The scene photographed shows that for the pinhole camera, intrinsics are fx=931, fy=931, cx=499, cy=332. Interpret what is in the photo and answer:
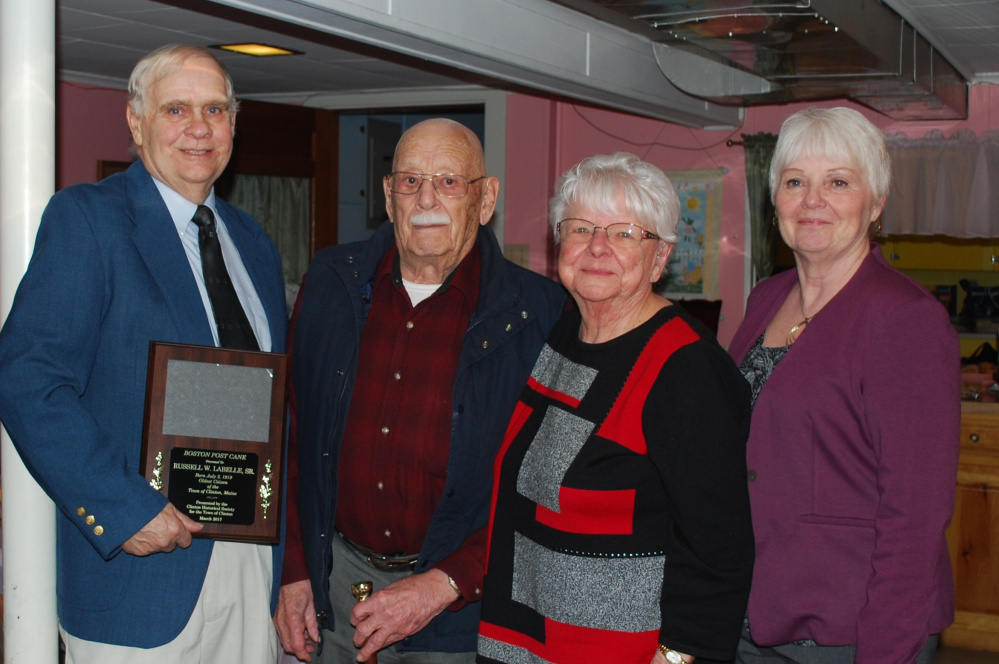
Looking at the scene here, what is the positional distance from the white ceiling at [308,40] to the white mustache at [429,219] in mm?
1131

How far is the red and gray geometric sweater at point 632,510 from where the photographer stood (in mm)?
1656

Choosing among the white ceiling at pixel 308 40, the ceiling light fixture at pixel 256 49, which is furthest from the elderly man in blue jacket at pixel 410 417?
the ceiling light fixture at pixel 256 49

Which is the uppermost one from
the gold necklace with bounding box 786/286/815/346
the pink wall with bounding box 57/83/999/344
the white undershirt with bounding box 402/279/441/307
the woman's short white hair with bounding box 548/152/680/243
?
the pink wall with bounding box 57/83/999/344

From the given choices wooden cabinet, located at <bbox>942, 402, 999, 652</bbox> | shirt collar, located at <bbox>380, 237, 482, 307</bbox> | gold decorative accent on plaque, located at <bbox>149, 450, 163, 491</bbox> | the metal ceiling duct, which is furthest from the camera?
wooden cabinet, located at <bbox>942, 402, 999, 652</bbox>

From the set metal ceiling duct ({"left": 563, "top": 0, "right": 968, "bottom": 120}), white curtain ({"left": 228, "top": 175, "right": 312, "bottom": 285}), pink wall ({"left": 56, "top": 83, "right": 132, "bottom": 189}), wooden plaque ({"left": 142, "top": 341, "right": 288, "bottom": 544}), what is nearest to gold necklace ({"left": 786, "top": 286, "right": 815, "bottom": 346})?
wooden plaque ({"left": 142, "top": 341, "right": 288, "bottom": 544})

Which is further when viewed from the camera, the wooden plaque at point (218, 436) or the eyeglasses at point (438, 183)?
the eyeglasses at point (438, 183)

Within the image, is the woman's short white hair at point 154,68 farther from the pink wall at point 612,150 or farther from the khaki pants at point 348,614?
the pink wall at point 612,150

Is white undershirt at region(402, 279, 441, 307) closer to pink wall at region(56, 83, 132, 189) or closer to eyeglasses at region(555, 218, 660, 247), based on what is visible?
eyeglasses at region(555, 218, 660, 247)

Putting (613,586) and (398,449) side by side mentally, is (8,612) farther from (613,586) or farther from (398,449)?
(613,586)

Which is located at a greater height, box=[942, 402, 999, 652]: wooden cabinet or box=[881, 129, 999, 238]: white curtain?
box=[881, 129, 999, 238]: white curtain

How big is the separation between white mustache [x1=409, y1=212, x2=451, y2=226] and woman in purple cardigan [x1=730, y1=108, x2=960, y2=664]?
0.74 metres

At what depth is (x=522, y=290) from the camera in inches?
87.2

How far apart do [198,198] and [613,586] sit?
3.88ft

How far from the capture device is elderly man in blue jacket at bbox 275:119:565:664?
2080 mm
